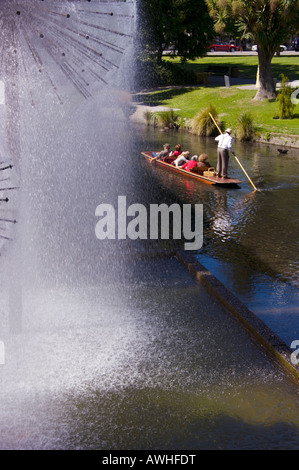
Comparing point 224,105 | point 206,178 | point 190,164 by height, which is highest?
point 224,105

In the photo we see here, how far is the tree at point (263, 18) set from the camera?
1168 inches

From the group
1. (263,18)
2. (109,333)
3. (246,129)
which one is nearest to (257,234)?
(109,333)

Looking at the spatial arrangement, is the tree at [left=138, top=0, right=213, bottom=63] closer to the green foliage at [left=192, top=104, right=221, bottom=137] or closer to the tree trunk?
the tree trunk

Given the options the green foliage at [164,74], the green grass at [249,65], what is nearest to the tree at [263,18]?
the green grass at [249,65]

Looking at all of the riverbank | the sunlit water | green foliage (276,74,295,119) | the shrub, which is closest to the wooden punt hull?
the sunlit water

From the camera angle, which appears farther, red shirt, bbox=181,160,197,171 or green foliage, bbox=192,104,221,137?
green foliage, bbox=192,104,221,137

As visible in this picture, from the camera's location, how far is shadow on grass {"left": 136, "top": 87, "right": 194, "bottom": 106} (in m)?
39.2

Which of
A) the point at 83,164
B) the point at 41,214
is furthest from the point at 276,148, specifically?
the point at 41,214

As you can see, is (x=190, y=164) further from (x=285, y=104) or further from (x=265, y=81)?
(x=265, y=81)

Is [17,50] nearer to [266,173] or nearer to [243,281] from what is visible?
[243,281]

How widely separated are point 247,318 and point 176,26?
36.3 meters

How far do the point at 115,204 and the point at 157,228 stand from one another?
2240 mm

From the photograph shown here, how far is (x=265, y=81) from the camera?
108 ft

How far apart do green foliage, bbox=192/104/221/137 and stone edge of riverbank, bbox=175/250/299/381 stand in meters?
18.8
